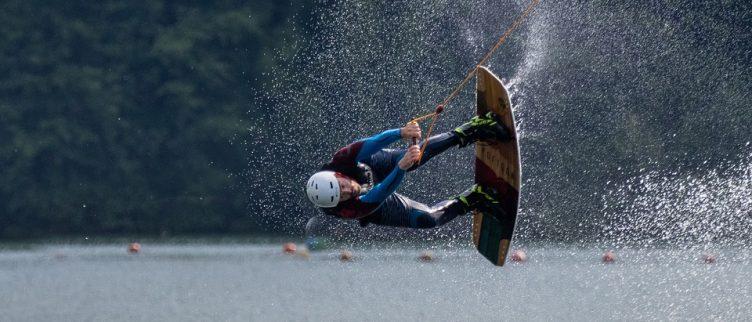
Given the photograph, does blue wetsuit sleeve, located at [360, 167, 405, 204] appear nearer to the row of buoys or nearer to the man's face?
the man's face

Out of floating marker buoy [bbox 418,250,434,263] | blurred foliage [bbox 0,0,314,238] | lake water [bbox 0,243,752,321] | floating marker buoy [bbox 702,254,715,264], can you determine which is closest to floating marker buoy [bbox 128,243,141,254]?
lake water [bbox 0,243,752,321]

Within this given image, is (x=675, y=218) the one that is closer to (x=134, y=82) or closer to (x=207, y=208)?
(x=207, y=208)

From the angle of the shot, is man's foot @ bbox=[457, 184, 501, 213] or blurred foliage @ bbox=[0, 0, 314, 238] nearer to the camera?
man's foot @ bbox=[457, 184, 501, 213]

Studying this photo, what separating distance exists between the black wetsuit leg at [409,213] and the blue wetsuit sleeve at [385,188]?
278 mm

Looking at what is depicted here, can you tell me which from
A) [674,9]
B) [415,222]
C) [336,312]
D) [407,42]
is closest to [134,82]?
[407,42]

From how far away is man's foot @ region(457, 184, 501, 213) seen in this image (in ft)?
30.1

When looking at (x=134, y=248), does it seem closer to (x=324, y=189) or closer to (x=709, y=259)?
(x=709, y=259)

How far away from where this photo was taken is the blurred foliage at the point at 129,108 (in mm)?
18734

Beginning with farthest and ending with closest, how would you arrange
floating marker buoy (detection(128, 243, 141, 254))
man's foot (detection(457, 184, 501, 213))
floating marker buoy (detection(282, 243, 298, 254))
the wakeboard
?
1. floating marker buoy (detection(128, 243, 141, 254))
2. floating marker buoy (detection(282, 243, 298, 254))
3. man's foot (detection(457, 184, 501, 213))
4. the wakeboard

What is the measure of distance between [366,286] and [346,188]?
3785 millimetres

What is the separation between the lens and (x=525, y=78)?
1628cm

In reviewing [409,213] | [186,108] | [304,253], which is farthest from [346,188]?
[186,108]

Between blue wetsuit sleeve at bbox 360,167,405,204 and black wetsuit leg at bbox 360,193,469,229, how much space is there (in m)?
0.28

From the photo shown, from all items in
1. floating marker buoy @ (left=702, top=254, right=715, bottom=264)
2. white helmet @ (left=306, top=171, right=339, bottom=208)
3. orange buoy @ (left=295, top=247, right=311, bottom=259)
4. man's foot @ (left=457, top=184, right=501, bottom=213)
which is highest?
white helmet @ (left=306, top=171, right=339, bottom=208)
